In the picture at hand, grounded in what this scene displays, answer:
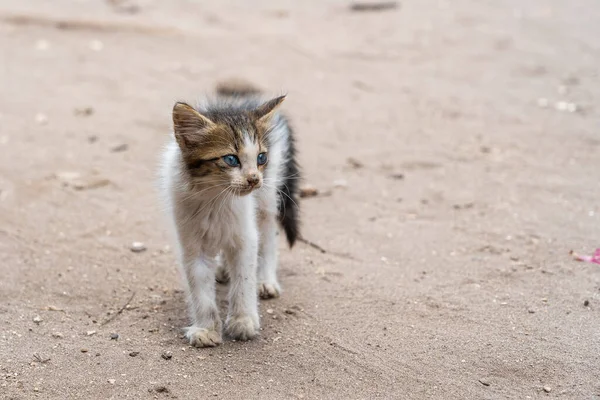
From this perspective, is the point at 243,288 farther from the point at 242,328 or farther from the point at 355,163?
the point at 355,163

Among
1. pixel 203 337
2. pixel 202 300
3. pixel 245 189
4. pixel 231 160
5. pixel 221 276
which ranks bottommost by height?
pixel 221 276

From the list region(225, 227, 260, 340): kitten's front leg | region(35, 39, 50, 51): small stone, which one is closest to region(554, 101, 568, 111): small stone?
region(225, 227, 260, 340): kitten's front leg

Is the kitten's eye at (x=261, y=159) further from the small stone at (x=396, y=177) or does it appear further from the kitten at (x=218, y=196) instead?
the small stone at (x=396, y=177)

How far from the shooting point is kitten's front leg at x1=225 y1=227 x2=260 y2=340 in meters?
4.41

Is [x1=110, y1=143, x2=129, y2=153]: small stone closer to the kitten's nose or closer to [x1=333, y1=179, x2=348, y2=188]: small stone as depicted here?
[x1=333, y1=179, x2=348, y2=188]: small stone

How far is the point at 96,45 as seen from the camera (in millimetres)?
9805

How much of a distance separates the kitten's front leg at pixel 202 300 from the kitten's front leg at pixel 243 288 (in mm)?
91

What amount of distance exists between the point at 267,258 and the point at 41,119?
3.81 m

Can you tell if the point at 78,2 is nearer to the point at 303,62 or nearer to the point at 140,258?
the point at 303,62

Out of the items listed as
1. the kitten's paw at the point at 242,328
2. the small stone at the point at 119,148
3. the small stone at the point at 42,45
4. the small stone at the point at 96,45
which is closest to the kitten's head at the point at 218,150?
the kitten's paw at the point at 242,328

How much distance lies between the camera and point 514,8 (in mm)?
11836

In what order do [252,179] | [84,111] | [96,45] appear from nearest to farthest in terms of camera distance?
[252,179] < [84,111] < [96,45]

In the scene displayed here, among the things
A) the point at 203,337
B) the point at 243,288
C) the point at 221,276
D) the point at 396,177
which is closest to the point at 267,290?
the point at 221,276

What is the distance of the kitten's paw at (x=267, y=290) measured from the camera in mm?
4961
